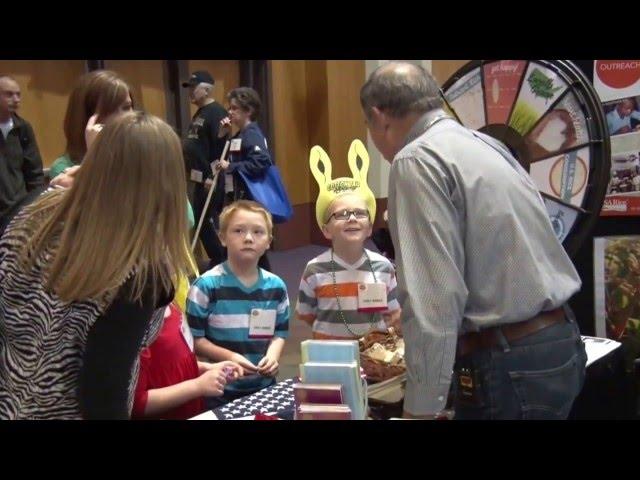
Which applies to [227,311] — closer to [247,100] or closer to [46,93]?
[247,100]

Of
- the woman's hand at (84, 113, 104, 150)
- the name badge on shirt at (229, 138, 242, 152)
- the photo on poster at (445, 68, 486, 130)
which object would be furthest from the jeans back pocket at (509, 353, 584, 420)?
the name badge on shirt at (229, 138, 242, 152)

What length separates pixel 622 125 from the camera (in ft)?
8.77

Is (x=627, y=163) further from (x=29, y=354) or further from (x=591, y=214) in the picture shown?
(x=29, y=354)

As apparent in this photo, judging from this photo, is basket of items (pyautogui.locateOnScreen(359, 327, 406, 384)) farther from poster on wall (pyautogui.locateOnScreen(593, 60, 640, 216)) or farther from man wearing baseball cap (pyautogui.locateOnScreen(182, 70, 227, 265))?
man wearing baseball cap (pyautogui.locateOnScreen(182, 70, 227, 265))

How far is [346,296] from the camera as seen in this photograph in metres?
2.70

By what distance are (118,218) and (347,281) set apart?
1396mm

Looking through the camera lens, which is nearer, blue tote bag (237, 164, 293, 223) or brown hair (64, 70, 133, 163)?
brown hair (64, 70, 133, 163)

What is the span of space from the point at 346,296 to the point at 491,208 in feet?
3.18

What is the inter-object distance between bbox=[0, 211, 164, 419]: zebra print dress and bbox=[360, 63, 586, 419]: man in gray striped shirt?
2.37ft

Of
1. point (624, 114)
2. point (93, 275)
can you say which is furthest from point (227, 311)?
point (624, 114)

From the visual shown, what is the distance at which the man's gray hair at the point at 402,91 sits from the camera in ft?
6.48

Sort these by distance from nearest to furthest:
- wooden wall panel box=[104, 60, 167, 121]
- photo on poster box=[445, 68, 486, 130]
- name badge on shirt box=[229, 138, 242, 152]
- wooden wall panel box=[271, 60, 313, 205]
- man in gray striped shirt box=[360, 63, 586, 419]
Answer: man in gray striped shirt box=[360, 63, 586, 419] → photo on poster box=[445, 68, 486, 130] → name badge on shirt box=[229, 138, 242, 152] → wooden wall panel box=[104, 60, 167, 121] → wooden wall panel box=[271, 60, 313, 205]

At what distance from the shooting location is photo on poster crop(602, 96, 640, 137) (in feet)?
8.70
